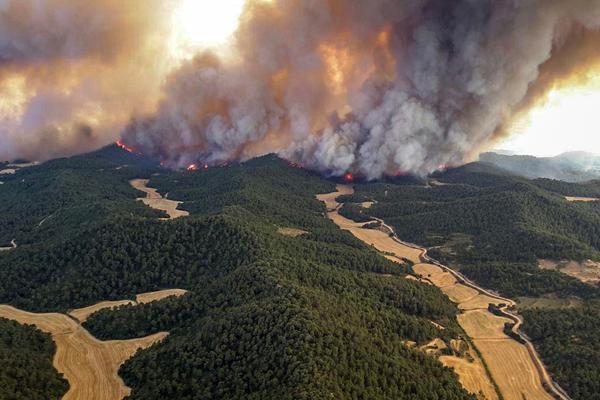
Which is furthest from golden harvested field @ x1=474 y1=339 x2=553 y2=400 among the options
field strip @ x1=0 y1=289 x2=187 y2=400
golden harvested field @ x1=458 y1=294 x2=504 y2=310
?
field strip @ x1=0 y1=289 x2=187 y2=400

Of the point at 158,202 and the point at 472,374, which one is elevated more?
the point at 158,202

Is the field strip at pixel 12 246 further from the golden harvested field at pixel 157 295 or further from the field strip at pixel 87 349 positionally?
the golden harvested field at pixel 157 295

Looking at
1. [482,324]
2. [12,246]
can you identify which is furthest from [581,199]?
[12,246]

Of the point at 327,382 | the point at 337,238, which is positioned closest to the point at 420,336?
the point at 327,382

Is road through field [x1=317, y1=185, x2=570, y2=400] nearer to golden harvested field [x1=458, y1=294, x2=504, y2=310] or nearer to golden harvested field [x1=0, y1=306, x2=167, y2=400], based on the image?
golden harvested field [x1=458, y1=294, x2=504, y2=310]

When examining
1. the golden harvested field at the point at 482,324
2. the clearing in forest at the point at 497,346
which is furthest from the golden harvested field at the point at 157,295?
the golden harvested field at the point at 482,324

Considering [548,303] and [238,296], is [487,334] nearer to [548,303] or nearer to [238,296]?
[548,303]
